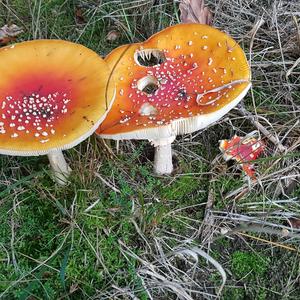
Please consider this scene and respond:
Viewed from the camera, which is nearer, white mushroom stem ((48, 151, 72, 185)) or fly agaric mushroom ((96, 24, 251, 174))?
fly agaric mushroom ((96, 24, 251, 174))

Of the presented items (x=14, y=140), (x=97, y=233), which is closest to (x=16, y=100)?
(x=14, y=140)

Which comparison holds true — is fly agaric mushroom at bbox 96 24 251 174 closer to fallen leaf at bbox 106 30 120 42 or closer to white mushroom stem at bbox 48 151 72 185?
white mushroom stem at bbox 48 151 72 185

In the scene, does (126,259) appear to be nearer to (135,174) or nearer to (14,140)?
(135,174)

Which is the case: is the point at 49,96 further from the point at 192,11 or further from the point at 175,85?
the point at 192,11

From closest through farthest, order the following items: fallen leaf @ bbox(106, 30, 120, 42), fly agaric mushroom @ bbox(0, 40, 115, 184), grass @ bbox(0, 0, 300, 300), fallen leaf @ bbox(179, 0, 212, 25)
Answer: fly agaric mushroom @ bbox(0, 40, 115, 184), grass @ bbox(0, 0, 300, 300), fallen leaf @ bbox(179, 0, 212, 25), fallen leaf @ bbox(106, 30, 120, 42)

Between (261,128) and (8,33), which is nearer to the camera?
(261,128)

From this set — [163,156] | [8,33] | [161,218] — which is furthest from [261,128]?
[8,33]

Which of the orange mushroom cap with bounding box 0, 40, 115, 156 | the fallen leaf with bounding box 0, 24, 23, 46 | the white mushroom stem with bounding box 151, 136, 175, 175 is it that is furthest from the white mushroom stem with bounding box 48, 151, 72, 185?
the fallen leaf with bounding box 0, 24, 23, 46
